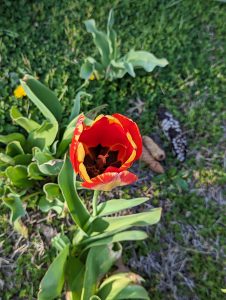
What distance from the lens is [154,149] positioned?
2.13 meters

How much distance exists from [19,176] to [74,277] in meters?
0.46

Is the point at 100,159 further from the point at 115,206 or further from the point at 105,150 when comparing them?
the point at 115,206

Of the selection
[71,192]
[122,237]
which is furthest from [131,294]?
[71,192]

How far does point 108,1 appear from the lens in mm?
2553

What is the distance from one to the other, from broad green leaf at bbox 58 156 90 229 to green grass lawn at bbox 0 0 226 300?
324 millimetres

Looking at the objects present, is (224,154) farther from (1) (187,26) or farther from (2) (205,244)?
(1) (187,26)

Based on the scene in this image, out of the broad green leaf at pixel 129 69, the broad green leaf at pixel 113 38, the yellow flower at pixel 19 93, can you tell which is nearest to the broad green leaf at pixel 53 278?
the yellow flower at pixel 19 93

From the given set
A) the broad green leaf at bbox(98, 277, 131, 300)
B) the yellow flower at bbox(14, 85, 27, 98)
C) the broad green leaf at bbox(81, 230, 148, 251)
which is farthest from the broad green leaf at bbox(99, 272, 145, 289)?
the yellow flower at bbox(14, 85, 27, 98)

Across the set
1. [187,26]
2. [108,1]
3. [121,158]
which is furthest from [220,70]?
[121,158]

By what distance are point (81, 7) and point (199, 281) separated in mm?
1554

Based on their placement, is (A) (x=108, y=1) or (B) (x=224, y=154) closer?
(B) (x=224, y=154)

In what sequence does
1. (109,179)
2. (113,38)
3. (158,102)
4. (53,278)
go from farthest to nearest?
(158,102) → (113,38) → (53,278) → (109,179)

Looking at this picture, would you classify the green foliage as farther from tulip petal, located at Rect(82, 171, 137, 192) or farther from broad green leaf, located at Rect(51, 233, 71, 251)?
tulip petal, located at Rect(82, 171, 137, 192)

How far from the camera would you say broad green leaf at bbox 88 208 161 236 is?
1.57 meters
